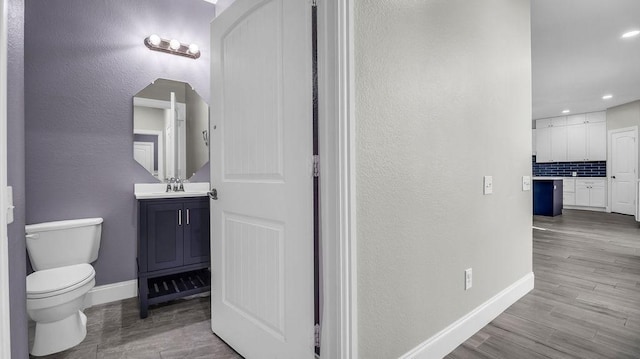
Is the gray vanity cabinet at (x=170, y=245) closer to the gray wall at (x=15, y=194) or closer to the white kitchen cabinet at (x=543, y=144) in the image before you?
the gray wall at (x=15, y=194)

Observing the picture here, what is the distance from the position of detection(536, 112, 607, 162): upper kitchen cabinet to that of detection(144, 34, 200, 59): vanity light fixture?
372 inches

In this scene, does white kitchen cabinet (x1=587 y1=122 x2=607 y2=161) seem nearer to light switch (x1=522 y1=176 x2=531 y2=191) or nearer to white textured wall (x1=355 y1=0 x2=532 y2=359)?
light switch (x1=522 y1=176 x2=531 y2=191)

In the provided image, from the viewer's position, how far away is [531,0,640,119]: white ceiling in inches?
115

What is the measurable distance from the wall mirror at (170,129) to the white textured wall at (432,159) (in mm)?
2025

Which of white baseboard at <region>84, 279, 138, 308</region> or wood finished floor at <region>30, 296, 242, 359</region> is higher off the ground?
white baseboard at <region>84, 279, 138, 308</region>

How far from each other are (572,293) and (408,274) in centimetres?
197

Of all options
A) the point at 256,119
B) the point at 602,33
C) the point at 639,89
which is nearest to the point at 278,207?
the point at 256,119

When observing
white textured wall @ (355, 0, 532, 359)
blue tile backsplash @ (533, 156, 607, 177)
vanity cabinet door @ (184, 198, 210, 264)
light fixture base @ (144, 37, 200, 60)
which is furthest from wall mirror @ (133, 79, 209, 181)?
blue tile backsplash @ (533, 156, 607, 177)

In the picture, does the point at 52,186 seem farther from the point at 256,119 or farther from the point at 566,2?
the point at 566,2

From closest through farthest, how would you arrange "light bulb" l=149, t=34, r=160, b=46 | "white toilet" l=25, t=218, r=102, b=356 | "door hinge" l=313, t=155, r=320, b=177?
"door hinge" l=313, t=155, r=320, b=177
"white toilet" l=25, t=218, r=102, b=356
"light bulb" l=149, t=34, r=160, b=46

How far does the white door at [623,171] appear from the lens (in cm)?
665

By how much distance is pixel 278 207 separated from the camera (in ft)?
4.57

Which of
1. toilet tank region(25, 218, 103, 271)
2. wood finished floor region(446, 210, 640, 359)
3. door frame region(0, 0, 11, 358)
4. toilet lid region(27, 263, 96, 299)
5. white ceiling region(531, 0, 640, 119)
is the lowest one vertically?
wood finished floor region(446, 210, 640, 359)

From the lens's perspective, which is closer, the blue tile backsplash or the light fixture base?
the light fixture base
